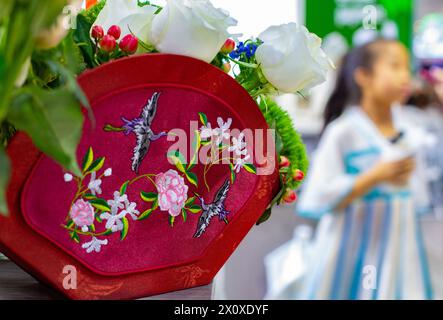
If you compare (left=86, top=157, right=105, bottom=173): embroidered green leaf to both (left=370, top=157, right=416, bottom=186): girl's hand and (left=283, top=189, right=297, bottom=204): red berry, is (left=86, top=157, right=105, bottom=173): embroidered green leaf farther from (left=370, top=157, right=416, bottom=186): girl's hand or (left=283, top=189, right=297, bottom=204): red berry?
(left=370, top=157, right=416, bottom=186): girl's hand

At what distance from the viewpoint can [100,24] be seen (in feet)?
1.62

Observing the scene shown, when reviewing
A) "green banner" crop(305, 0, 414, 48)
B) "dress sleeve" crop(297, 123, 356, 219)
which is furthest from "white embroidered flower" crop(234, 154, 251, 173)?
"green banner" crop(305, 0, 414, 48)

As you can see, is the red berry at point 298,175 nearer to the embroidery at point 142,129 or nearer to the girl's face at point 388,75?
the embroidery at point 142,129

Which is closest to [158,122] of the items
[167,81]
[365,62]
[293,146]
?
[167,81]

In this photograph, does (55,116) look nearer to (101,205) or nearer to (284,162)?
(101,205)

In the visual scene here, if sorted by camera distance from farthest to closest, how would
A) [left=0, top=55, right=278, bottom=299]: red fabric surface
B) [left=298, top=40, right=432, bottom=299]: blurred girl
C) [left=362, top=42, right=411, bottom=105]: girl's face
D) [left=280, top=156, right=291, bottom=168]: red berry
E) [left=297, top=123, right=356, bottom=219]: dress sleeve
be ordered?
[left=362, top=42, right=411, bottom=105]: girl's face → [left=297, top=123, right=356, bottom=219]: dress sleeve → [left=298, top=40, right=432, bottom=299]: blurred girl → [left=280, top=156, right=291, bottom=168]: red berry → [left=0, top=55, right=278, bottom=299]: red fabric surface

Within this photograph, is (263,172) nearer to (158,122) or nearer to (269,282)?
(158,122)

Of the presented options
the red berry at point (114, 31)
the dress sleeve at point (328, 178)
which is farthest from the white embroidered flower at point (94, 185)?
the dress sleeve at point (328, 178)

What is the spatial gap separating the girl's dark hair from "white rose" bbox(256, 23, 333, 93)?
1.76 meters

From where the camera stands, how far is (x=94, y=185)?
442mm

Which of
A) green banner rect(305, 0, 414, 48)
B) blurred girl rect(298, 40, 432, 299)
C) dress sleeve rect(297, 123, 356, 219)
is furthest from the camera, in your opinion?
green banner rect(305, 0, 414, 48)

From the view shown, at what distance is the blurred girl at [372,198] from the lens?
1.90m

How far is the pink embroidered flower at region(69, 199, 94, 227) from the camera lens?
0.44 metres
